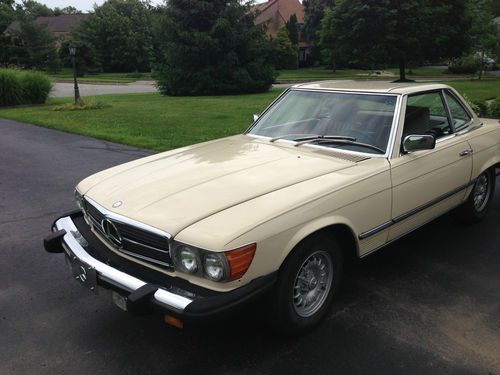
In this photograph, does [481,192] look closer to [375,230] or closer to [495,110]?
[375,230]

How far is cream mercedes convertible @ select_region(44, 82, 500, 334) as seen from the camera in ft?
8.55

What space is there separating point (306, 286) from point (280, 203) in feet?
2.11

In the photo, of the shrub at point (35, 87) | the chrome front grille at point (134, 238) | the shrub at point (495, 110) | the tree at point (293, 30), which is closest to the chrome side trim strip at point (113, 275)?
the chrome front grille at point (134, 238)

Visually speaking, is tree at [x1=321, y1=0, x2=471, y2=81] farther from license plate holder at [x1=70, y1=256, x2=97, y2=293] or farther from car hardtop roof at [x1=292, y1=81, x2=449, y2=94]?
license plate holder at [x1=70, y1=256, x2=97, y2=293]

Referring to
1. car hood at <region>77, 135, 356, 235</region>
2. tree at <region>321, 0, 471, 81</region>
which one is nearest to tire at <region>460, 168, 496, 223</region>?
car hood at <region>77, 135, 356, 235</region>

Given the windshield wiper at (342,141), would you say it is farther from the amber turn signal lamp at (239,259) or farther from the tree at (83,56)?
the tree at (83,56)

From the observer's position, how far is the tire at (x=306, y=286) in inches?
111

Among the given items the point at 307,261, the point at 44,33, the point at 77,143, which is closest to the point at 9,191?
the point at 77,143

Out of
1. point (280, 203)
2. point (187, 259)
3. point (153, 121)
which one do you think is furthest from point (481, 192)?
point (153, 121)

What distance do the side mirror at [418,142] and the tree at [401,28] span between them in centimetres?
2306

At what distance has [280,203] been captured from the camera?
9.37 ft

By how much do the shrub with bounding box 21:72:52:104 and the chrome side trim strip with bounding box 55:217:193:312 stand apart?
19642 millimetres

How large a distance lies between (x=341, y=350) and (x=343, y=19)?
25865mm

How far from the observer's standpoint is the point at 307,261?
3.04 m
